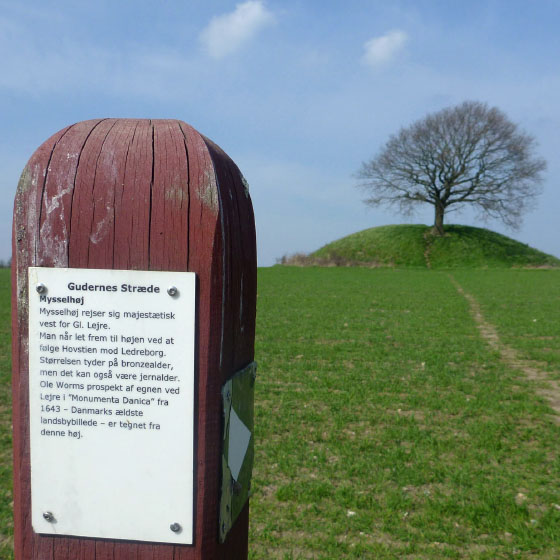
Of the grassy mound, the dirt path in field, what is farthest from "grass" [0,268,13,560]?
the grassy mound

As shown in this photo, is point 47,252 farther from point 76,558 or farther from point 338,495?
point 338,495

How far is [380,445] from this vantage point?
17.7 feet

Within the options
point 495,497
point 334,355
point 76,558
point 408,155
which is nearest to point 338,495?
point 495,497

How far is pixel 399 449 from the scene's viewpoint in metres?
5.25

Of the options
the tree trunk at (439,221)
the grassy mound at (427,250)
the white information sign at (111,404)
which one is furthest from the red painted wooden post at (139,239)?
the tree trunk at (439,221)

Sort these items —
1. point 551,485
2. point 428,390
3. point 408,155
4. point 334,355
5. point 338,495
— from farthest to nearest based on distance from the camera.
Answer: point 408,155 < point 334,355 < point 428,390 < point 551,485 < point 338,495

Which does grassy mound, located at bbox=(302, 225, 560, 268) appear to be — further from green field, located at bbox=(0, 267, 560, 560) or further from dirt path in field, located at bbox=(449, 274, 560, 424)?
green field, located at bbox=(0, 267, 560, 560)

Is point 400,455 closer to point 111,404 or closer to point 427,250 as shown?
point 111,404

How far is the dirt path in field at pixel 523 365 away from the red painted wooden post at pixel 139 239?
5.70 m

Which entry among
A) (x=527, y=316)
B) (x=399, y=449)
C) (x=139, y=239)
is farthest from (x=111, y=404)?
(x=527, y=316)

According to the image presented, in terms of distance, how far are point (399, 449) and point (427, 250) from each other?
4569cm

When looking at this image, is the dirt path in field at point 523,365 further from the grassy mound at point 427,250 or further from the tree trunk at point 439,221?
the tree trunk at point 439,221

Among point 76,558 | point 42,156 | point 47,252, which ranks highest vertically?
point 42,156

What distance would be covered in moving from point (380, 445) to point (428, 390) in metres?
2.30
